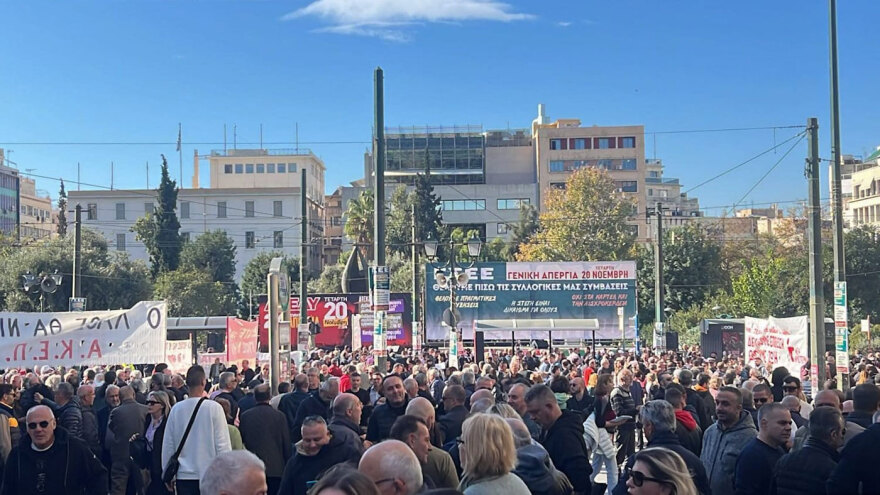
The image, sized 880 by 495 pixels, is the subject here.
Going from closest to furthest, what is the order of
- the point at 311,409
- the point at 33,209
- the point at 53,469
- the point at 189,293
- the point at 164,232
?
the point at 53,469, the point at 311,409, the point at 189,293, the point at 164,232, the point at 33,209

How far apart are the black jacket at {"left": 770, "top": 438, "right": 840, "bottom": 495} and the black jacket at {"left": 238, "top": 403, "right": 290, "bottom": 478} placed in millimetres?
4978

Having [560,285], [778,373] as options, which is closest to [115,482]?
[778,373]

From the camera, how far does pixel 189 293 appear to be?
252 feet

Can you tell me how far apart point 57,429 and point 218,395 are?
3491 mm

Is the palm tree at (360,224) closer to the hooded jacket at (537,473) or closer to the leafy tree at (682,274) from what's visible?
the leafy tree at (682,274)

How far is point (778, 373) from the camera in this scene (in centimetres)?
1410

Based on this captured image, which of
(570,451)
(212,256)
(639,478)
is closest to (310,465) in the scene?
(570,451)

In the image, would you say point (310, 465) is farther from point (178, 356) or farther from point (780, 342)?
point (178, 356)

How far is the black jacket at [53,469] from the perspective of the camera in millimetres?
7633

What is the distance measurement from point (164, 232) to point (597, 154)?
146 feet

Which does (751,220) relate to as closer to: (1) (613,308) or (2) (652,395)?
(1) (613,308)

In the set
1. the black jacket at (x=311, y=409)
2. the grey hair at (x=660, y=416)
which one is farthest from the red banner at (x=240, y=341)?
the grey hair at (x=660, y=416)

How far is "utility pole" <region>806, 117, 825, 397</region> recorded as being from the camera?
16.7 m

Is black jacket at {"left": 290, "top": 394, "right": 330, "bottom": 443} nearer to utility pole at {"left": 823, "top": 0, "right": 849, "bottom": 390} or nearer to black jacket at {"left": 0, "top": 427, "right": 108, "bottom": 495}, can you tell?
black jacket at {"left": 0, "top": 427, "right": 108, "bottom": 495}
